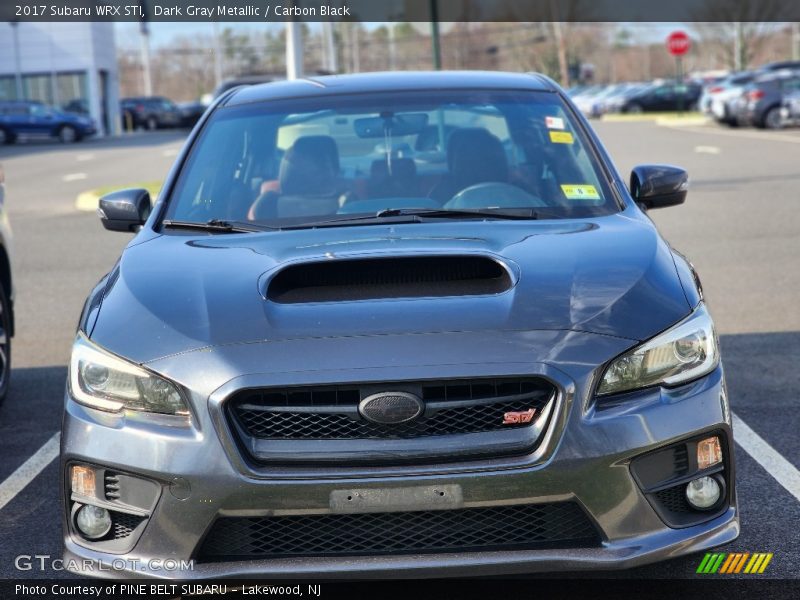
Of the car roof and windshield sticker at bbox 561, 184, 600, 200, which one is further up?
the car roof

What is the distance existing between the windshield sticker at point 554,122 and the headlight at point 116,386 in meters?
2.32

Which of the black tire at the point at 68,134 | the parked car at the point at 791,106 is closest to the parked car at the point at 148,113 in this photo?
the black tire at the point at 68,134

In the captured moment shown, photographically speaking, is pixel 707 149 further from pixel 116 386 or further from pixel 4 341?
pixel 116 386

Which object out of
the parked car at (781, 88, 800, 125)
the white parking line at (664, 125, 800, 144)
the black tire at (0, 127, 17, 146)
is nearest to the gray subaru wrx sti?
the white parking line at (664, 125, 800, 144)

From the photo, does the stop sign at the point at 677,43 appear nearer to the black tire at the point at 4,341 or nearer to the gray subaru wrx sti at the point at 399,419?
the black tire at the point at 4,341

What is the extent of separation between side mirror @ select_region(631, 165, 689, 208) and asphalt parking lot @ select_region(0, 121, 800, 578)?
1166 mm

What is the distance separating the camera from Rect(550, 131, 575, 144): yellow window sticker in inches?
195

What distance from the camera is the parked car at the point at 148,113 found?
222ft

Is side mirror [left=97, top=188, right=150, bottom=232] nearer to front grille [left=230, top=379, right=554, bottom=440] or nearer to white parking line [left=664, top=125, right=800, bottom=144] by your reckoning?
front grille [left=230, top=379, right=554, bottom=440]

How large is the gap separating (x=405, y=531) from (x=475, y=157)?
2.17 m

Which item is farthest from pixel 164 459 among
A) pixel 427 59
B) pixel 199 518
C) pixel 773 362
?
pixel 427 59

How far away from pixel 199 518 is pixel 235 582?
0.19 meters

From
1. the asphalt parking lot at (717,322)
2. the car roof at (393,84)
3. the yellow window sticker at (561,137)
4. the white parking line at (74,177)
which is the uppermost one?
the car roof at (393,84)

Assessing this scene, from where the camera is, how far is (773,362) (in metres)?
7.02
